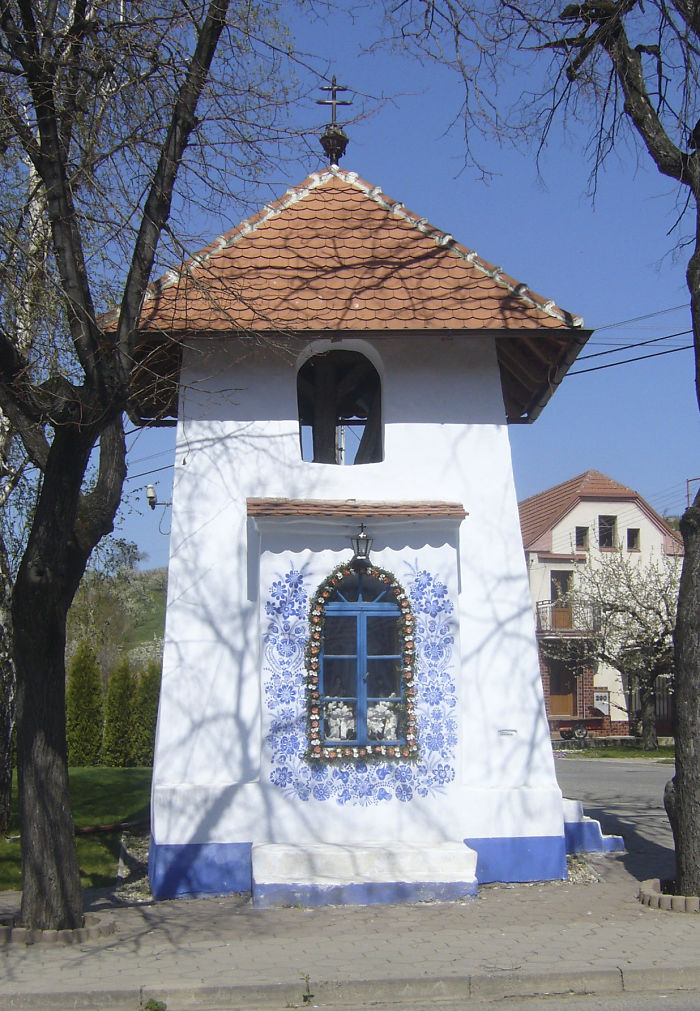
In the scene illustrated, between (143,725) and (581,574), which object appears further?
(581,574)

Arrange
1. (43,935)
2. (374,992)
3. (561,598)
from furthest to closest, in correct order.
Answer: (561,598) → (43,935) → (374,992)

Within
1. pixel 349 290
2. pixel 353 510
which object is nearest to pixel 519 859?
pixel 353 510

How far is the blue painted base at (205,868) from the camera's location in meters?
9.05

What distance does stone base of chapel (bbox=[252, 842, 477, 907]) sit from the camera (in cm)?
855

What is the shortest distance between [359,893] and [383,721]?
156 centimetres

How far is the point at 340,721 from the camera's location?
31.0ft

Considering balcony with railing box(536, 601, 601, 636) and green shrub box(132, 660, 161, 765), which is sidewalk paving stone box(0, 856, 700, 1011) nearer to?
green shrub box(132, 660, 161, 765)

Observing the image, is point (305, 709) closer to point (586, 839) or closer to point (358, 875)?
point (358, 875)

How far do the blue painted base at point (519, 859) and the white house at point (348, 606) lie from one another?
0.8 inches

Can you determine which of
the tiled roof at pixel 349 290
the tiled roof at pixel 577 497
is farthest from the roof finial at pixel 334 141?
the tiled roof at pixel 577 497

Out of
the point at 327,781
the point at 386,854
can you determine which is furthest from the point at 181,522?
the point at 386,854

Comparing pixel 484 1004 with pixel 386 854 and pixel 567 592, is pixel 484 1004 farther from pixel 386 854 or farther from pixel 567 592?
pixel 567 592

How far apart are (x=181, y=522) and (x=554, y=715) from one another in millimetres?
33890

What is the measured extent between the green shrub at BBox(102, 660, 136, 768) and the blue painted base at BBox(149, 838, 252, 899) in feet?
45.6
